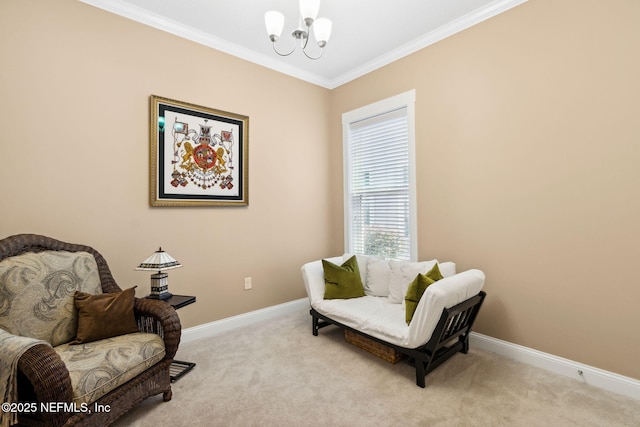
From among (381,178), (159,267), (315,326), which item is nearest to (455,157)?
(381,178)

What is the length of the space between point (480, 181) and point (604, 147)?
808mm

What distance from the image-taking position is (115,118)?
246cm

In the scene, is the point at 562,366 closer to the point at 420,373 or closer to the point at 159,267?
the point at 420,373

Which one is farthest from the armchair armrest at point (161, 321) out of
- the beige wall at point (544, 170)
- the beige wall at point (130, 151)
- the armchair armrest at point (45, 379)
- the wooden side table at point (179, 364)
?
the beige wall at point (544, 170)

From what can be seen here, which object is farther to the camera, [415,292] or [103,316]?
[415,292]

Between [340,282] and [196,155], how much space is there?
1837 mm

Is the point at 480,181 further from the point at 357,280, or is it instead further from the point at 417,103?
the point at 357,280

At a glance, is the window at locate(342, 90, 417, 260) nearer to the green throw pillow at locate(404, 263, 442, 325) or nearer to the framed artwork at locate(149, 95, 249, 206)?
the green throw pillow at locate(404, 263, 442, 325)

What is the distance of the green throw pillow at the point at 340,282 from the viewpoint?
2896 mm

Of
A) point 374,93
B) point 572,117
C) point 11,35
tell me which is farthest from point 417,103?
point 11,35

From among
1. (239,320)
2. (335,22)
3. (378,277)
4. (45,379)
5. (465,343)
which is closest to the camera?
(45,379)

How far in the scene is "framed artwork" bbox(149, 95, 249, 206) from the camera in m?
2.67

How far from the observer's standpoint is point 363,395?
198 cm

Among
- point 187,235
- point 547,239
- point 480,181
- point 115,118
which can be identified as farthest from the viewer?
point 187,235
